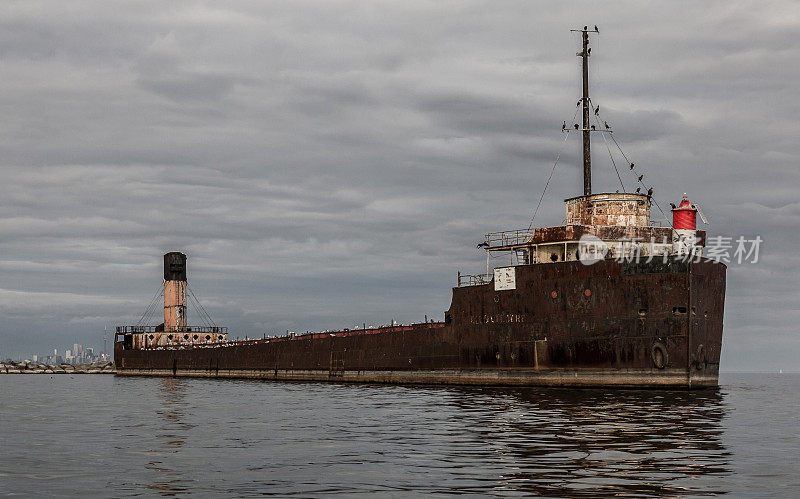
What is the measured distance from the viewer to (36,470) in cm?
1794

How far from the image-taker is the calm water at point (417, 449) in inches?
616

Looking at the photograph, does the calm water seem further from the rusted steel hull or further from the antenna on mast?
the antenna on mast

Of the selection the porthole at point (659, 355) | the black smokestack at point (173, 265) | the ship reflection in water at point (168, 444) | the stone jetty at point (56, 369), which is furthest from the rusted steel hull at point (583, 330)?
the stone jetty at point (56, 369)

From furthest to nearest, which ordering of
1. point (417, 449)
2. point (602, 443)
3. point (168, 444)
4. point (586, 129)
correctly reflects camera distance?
point (586, 129)
point (168, 444)
point (602, 443)
point (417, 449)

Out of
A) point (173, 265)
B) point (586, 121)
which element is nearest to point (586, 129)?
point (586, 121)

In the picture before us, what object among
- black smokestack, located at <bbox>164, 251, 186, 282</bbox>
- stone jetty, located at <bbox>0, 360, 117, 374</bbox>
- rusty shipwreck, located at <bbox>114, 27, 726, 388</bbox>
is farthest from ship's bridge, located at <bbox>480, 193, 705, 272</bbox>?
stone jetty, located at <bbox>0, 360, 117, 374</bbox>

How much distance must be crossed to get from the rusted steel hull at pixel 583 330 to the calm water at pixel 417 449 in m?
3.63

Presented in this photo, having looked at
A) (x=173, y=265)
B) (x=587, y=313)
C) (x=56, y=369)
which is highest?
(x=173, y=265)

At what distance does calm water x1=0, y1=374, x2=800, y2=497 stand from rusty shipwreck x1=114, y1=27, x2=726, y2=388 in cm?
393

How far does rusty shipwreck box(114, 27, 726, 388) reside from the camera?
3859 centimetres

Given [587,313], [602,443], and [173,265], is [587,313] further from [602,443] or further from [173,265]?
[173,265]

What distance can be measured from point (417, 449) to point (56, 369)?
13080cm

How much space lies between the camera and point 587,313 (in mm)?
40188

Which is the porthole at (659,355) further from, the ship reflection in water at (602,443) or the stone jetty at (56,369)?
the stone jetty at (56,369)
